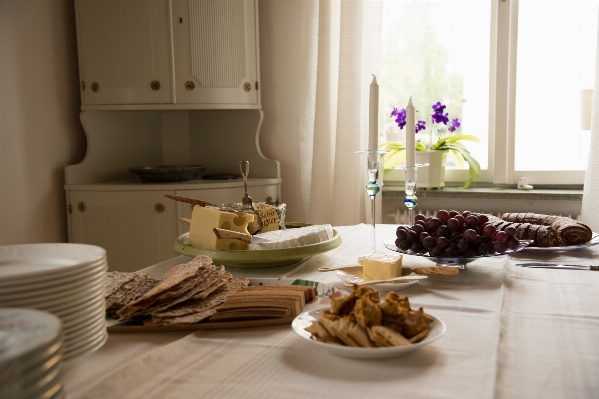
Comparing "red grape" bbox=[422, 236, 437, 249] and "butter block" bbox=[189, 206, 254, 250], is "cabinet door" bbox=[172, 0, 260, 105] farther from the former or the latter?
"red grape" bbox=[422, 236, 437, 249]

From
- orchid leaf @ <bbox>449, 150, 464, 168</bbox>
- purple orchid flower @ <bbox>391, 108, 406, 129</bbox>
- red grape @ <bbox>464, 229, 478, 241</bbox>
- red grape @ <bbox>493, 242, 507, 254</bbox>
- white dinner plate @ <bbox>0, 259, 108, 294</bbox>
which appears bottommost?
red grape @ <bbox>493, 242, 507, 254</bbox>

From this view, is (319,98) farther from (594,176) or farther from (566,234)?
(566,234)

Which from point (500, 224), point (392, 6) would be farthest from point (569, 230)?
point (392, 6)

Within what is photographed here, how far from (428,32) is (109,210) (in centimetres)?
168

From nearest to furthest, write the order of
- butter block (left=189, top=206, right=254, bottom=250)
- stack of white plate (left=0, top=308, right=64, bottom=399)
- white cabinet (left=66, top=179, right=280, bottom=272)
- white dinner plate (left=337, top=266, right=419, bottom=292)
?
stack of white plate (left=0, top=308, right=64, bottom=399) < white dinner plate (left=337, top=266, right=419, bottom=292) < butter block (left=189, top=206, right=254, bottom=250) < white cabinet (left=66, top=179, right=280, bottom=272)

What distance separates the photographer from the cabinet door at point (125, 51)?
242 cm

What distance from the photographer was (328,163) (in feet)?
8.79

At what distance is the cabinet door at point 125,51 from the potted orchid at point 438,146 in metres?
1.03

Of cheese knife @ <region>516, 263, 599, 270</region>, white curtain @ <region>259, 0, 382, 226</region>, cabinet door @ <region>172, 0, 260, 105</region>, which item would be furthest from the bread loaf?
cabinet door @ <region>172, 0, 260, 105</region>

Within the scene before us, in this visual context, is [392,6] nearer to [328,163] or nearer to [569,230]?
[328,163]

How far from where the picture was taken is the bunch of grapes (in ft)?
3.64

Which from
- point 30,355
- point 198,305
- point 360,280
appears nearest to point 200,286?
point 198,305

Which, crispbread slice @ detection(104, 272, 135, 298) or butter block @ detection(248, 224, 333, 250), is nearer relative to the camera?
crispbread slice @ detection(104, 272, 135, 298)

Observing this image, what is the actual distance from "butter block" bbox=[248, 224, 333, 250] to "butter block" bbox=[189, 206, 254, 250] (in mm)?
41
